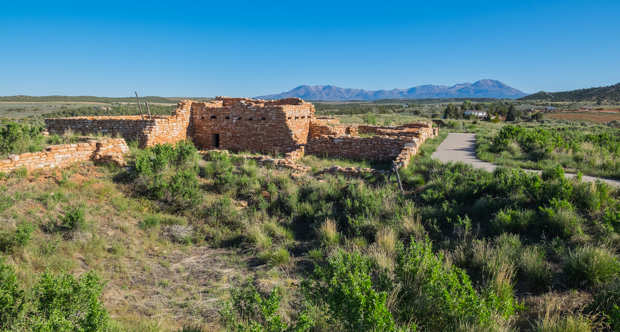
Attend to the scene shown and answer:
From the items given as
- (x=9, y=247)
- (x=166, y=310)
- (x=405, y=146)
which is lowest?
(x=166, y=310)

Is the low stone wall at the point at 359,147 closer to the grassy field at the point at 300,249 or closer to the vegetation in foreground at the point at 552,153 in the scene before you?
the grassy field at the point at 300,249

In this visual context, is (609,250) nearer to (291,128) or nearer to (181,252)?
(181,252)

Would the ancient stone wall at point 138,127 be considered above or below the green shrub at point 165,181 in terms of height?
above

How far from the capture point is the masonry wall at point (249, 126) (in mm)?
13844

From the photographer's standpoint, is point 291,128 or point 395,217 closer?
point 395,217

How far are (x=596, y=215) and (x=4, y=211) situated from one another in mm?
11713

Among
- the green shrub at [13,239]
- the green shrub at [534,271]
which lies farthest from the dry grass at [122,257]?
the green shrub at [534,271]

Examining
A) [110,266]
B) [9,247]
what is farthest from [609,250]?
[9,247]

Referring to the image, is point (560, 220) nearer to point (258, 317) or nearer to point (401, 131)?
point (258, 317)

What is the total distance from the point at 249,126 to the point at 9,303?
438 inches

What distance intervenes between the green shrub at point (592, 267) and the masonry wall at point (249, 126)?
34.1ft

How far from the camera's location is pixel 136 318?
14.9 ft

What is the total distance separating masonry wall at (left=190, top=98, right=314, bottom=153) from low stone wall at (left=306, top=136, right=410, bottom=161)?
1.09 meters

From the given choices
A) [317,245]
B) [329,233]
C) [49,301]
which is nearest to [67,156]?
[49,301]
